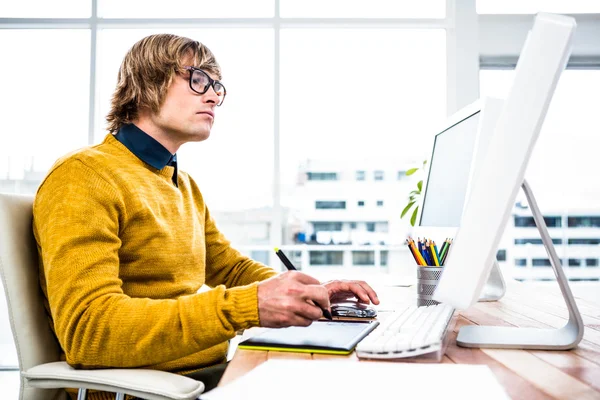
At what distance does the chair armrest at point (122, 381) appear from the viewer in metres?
0.75

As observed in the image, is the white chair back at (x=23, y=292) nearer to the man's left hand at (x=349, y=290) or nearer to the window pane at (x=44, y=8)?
the man's left hand at (x=349, y=290)

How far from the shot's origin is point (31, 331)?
95 cm

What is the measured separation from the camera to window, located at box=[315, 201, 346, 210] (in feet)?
18.6

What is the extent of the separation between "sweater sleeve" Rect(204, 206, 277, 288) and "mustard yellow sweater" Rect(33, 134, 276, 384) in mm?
269

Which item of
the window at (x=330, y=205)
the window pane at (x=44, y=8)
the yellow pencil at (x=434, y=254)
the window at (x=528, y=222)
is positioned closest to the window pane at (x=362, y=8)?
the window pane at (x=44, y=8)

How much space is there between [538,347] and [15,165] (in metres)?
3.79

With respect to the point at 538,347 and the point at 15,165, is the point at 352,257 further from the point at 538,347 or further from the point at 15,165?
the point at 538,347

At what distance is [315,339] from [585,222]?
15.0 ft

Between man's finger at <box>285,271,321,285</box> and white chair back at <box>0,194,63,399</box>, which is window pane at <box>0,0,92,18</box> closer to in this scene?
white chair back at <box>0,194,63,399</box>

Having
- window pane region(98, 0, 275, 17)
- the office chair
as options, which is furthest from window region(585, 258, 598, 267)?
the office chair

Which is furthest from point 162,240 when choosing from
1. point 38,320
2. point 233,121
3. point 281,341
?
point 233,121

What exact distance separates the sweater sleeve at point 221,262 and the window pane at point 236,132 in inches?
85.3

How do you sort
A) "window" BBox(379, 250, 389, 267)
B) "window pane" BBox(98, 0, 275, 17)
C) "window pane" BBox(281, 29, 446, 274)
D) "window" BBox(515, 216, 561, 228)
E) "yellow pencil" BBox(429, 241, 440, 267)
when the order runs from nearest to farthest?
1. "yellow pencil" BBox(429, 241, 440, 267)
2. "window pane" BBox(98, 0, 275, 17)
3. "window pane" BBox(281, 29, 446, 274)
4. "window" BBox(515, 216, 561, 228)
5. "window" BBox(379, 250, 389, 267)

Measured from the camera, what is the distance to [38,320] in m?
0.97
